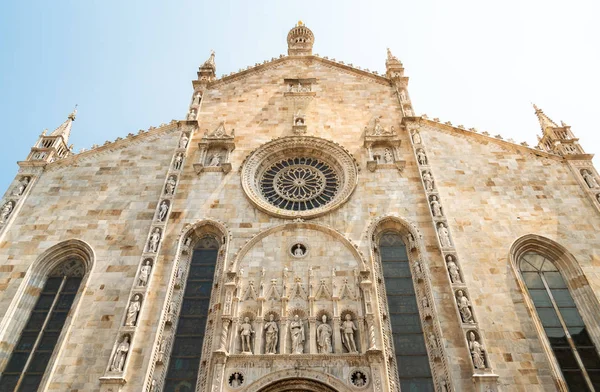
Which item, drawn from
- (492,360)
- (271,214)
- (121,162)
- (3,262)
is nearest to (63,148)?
(121,162)

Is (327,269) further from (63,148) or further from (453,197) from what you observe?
(63,148)

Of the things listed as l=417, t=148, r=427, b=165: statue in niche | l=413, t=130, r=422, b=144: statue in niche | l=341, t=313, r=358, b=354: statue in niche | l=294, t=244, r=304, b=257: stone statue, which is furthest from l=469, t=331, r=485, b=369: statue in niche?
l=413, t=130, r=422, b=144: statue in niche

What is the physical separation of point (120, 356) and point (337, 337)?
5970 mm

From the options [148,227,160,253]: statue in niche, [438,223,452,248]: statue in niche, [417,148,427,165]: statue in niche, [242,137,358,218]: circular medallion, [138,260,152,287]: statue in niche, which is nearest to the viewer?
[138,260,152,287]: statue in niche

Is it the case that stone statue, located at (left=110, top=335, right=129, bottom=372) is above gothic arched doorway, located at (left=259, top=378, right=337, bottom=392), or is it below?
above

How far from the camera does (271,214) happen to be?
15.7 meters

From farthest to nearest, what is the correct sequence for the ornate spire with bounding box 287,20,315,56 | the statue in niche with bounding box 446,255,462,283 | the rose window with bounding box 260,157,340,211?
the ornate spire with bounding box 287,20,315,56
the rose window with bounding box 260,157,340,211
the statue in niche with bounding box 446,255,462,283

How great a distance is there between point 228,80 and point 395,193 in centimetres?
1036

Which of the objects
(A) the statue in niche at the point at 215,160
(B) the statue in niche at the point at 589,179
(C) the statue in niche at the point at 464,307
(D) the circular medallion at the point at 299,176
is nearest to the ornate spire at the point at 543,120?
(B) the statue in niche at the point at 589,179

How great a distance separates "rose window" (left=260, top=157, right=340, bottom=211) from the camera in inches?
661

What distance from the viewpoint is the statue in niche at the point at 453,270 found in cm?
1352

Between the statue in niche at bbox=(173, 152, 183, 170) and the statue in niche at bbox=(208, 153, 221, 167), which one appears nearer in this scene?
the statue in niche at bbox=(173, 152, 183, 170)

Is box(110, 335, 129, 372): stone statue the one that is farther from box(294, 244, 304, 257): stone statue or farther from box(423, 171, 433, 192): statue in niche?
box(423, 171, 433, 192): statue in niche

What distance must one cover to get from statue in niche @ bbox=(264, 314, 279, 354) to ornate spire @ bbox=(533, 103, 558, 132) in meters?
14.2
